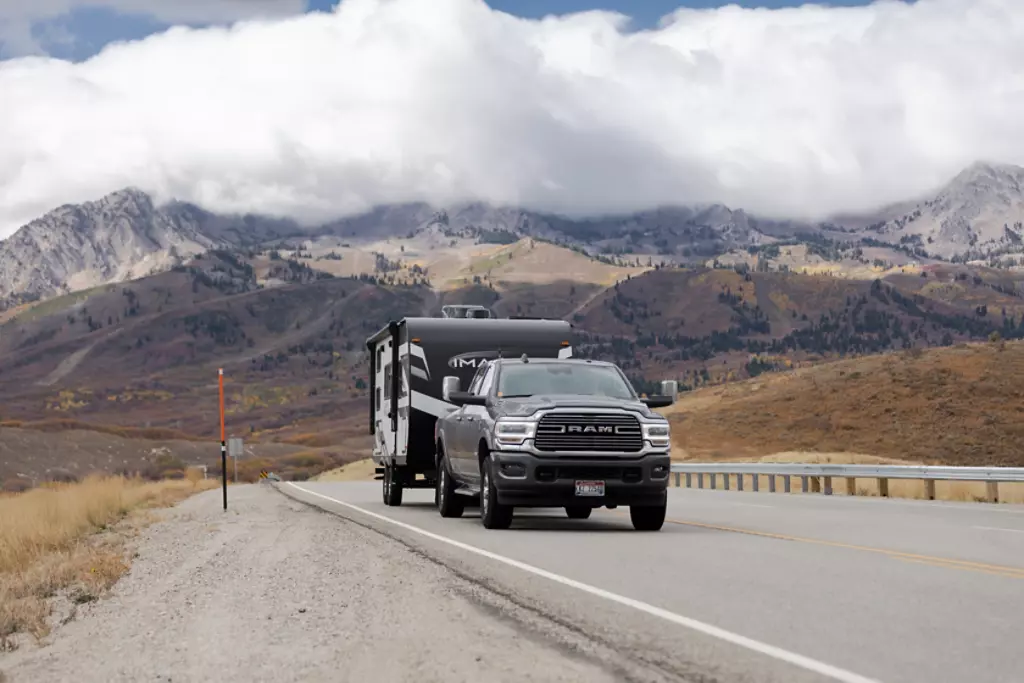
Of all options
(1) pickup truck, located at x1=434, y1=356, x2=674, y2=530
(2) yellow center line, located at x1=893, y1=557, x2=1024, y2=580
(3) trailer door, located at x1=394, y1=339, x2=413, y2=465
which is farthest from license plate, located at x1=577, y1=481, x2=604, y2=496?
(3) trailer door, located at x1=394, y1=339, x2=413, y2=465

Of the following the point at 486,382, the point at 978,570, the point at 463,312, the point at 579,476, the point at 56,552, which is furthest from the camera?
the point at 463,312

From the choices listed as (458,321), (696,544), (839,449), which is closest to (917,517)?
(696,544)

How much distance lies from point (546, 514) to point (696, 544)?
24.2 ft

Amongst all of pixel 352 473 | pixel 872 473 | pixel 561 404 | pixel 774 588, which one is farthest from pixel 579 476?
pixel 352 473

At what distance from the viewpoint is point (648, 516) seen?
56.2 feet

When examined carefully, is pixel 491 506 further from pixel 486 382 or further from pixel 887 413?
pixel 887 413

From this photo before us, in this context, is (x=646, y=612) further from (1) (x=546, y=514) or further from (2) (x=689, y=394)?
(2) (x=689, y=394)

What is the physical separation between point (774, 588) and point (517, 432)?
6.34 m

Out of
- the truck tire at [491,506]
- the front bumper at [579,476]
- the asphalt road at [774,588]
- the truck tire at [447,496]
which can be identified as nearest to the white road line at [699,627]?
the asphalt road at [774,588]

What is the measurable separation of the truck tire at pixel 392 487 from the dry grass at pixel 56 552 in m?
4.92

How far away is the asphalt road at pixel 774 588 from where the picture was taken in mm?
7332

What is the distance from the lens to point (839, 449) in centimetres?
6247

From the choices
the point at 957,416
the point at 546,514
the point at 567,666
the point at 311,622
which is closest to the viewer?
the point at 567,666

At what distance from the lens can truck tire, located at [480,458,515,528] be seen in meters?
17.0
